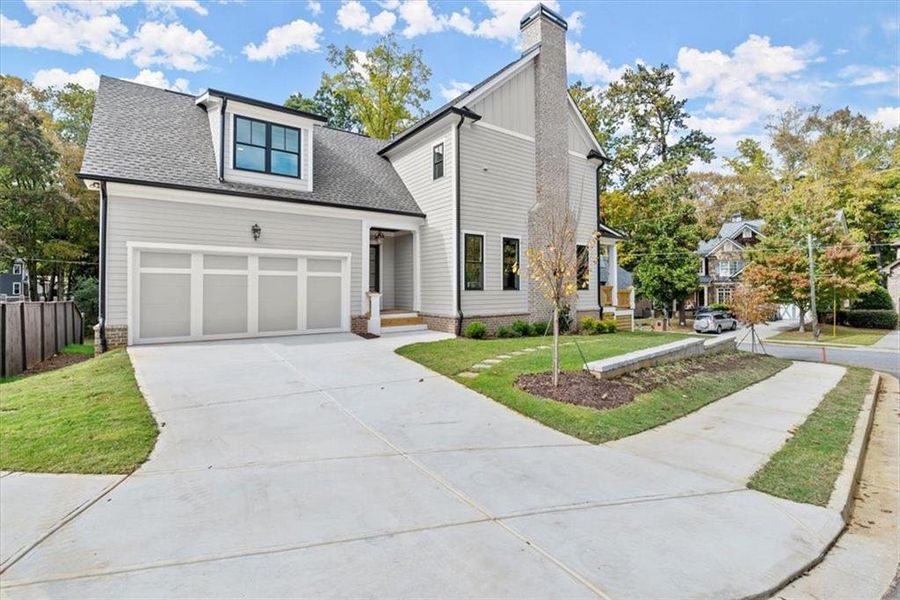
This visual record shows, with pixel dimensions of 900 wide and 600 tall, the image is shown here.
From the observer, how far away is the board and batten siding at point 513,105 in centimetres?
1367

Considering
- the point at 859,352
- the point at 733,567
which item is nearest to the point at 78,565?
the point at 733,567

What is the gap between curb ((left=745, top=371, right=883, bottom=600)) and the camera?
293 centimetres

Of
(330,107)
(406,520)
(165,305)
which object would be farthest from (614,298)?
(330,107)

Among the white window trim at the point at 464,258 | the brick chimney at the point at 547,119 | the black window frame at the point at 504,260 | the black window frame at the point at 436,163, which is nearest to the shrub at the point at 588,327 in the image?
the brick chimney at the point at 547,119

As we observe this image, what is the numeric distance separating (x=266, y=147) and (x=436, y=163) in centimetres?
506

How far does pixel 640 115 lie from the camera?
3350 centimetres

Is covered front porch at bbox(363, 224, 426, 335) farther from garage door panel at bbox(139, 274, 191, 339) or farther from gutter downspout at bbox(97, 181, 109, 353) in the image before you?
gutter downspout at bbox(97, 181, 109, 353)

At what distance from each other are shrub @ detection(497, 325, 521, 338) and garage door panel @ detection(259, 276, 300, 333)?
19.4 feet

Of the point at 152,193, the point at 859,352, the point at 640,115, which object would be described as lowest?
the point at 859,352

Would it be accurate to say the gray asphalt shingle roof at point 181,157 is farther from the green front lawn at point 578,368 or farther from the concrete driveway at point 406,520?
the concrete driveway at point 406,520

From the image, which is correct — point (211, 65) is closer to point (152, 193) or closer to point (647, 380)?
point (152, 193)

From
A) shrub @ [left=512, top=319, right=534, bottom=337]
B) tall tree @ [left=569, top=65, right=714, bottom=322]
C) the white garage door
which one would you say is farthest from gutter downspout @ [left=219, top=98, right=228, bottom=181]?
tall tree @ [left=569, top=65, right=714, bottom=322]

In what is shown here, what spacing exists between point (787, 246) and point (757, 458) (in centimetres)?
2897

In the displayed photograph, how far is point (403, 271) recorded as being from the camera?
1538 centimetres
